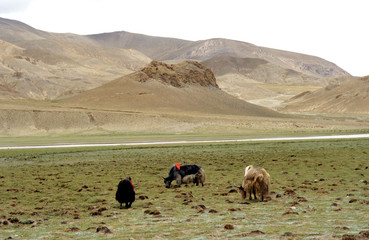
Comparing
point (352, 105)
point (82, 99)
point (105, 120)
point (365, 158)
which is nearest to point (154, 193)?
point (365, 158)

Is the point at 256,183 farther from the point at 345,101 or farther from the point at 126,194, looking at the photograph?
the point at 345,101

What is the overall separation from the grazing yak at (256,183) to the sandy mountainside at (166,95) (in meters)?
103

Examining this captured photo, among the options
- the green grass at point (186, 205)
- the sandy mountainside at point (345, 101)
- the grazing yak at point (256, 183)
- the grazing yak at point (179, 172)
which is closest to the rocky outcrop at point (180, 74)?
the sandy mountainside at point (345, 101)

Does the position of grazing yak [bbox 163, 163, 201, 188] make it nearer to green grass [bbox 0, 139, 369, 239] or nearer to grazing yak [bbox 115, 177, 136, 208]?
green grass [bbox 0, 139, 369, 239]

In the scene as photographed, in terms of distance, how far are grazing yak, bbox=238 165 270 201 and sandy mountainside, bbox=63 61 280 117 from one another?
103 m

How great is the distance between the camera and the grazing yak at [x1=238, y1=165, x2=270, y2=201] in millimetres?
14375

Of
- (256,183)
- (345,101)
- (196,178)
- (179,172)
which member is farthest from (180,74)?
(256,183)

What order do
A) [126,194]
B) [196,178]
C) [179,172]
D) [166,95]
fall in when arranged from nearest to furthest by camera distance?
[126,194] → [196,178] → [179,172] → [166,95]

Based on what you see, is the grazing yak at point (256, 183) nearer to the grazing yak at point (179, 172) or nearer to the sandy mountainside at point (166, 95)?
the grazing yak at point (179, 172)

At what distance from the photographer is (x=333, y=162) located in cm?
2811

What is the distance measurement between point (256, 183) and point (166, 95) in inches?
4754

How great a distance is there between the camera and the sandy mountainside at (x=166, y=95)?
126562 millimetres

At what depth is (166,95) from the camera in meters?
135

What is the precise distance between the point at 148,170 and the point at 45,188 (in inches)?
303
